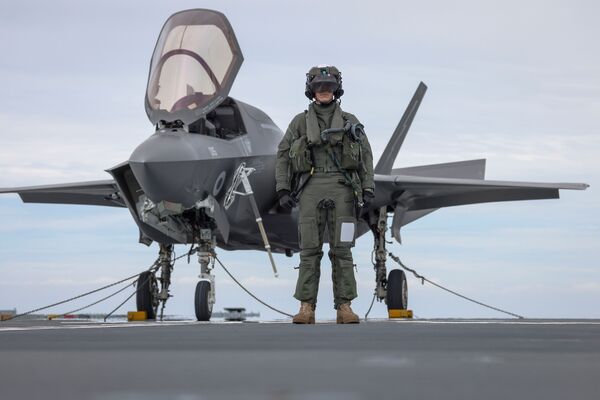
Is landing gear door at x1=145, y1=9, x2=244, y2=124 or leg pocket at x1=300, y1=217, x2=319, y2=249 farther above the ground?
landing gear door at x1=145, y1=9, x2=244, y2=124

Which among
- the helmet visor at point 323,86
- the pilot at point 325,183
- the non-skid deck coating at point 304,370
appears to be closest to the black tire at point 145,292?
the pilot at point 325,183

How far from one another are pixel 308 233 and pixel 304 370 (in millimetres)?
6232

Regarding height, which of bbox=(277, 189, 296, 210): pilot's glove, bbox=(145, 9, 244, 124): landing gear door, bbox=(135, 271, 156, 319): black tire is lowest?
bbox=(135, 271, 156, 319): black tire

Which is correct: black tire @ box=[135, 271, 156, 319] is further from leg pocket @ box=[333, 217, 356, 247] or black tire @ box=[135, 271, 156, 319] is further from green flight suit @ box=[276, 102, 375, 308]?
leg pocket @ box=[333, 217, 356, 247]

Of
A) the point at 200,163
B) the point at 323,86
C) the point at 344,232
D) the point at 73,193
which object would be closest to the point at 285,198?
the point at 344,232

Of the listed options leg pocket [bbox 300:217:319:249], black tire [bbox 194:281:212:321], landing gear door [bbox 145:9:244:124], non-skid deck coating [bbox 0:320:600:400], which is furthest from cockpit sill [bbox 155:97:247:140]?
non-skid deck coating [bbox 0:320:600:400]

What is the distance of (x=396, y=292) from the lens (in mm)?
15219

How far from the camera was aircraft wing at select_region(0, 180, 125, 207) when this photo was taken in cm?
1634

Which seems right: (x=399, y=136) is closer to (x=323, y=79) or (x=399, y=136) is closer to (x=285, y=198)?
(x=323, y=79)

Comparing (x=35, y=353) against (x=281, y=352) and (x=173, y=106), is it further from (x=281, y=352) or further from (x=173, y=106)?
(x=173, y=106)

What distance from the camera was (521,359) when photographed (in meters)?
3.71

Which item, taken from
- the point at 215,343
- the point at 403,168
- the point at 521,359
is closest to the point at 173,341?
the point at 215,343

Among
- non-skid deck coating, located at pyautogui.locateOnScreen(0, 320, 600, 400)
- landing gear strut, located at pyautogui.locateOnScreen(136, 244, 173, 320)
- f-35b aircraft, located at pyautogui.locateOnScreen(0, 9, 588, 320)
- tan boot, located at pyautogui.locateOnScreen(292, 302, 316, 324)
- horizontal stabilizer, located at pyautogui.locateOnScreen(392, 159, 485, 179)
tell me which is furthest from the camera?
horizontal stabilizer, located at pyautogui.locateOnScreen(392, 159, 485, 179)

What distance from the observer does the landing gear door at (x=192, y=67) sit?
1181cm
